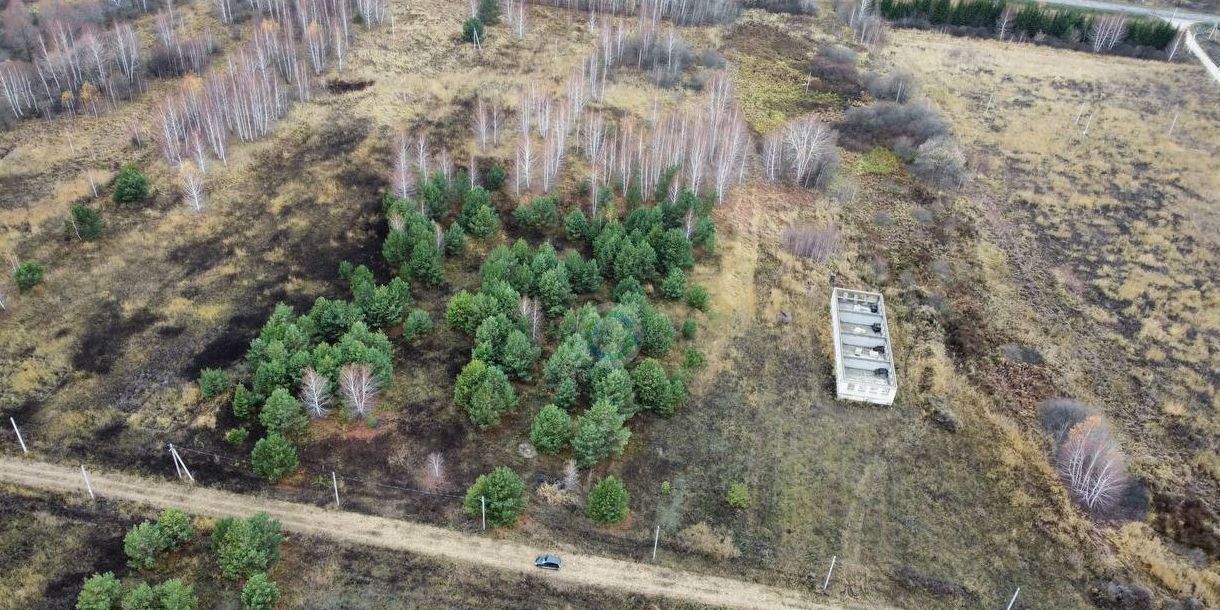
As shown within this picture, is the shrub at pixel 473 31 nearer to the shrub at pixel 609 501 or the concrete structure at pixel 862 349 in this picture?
the concrete structure at pixel 862 349

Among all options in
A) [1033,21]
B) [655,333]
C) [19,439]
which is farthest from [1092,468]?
[1033,21]

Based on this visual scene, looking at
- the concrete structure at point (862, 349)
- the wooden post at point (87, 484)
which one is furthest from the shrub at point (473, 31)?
the wooden post at point (87, 484)

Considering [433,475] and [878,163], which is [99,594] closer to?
[433,475]

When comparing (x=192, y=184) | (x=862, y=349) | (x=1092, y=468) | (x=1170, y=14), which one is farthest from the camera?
(x=1170, y=14)

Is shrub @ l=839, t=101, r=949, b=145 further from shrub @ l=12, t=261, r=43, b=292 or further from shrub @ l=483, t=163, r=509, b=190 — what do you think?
shrub @ l=12, t=261, r=43, b=292

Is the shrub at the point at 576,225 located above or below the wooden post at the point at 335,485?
above

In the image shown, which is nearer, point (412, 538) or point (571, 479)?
point (412, 538)
